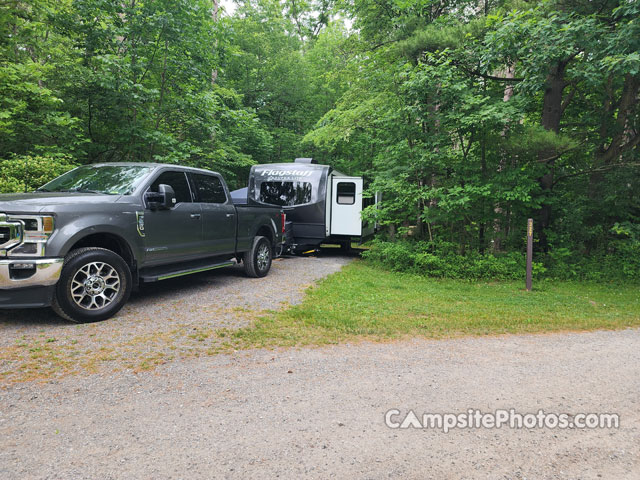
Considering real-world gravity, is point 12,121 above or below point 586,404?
above

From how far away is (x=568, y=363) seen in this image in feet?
13.4

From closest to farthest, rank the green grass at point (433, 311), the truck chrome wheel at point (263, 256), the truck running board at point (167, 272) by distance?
the green grass at point (433, 311) < the truck running board at point (167, 272) < the truck chrome wheel at point (263, 256)

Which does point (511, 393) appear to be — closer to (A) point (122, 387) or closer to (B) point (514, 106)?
(A) point (122, 387)

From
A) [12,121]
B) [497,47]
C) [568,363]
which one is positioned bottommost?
[568,363]

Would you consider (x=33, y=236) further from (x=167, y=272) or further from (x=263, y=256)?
(x=263, y=256)

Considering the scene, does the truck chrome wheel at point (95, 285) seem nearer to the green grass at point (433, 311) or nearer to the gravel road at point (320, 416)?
the gravel road at point (320, 416)

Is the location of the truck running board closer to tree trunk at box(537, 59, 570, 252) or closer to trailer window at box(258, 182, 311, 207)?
trailer window at box(258, 182, 311, 207)

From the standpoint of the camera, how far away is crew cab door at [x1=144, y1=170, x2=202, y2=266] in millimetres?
5770

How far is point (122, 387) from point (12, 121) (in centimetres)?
867

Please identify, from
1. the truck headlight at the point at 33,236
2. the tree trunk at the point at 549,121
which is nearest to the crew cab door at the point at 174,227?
the truck headlight at the point at 33,236

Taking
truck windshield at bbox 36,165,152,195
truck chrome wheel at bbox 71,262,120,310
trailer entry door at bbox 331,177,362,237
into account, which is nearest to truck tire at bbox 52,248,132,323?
truck chrome wheel at bbox 71,262,120,310

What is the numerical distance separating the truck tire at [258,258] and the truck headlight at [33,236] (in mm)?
4226

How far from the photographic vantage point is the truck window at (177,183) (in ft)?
20.4

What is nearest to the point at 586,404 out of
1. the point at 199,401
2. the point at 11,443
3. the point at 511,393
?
the point at 511,393
